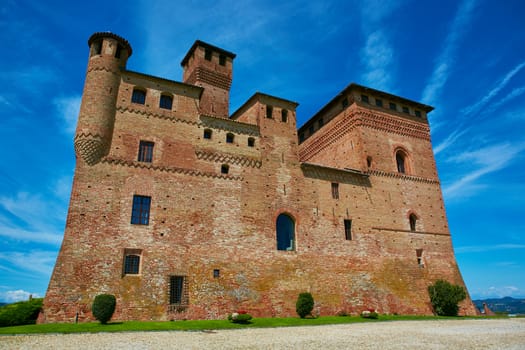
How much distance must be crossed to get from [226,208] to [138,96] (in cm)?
870

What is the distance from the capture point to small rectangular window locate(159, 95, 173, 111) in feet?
71.4

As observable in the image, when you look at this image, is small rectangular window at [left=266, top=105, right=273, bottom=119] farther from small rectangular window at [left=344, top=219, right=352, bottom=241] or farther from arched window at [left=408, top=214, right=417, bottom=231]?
arched window at [left=408, top=214, right=417, bottom=231]

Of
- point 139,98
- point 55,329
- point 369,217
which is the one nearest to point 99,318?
point 55,329

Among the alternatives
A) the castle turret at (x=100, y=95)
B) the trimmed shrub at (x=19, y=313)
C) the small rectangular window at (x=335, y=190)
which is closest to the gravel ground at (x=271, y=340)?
the trimmed shrub at (x=19, y=313)

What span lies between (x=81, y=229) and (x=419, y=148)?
87.4ft

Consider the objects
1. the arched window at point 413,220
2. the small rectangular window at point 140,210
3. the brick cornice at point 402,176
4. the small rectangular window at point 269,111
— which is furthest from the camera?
the arched window at point 413,220

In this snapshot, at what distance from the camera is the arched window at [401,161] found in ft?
96.4

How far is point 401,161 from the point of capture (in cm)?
2977

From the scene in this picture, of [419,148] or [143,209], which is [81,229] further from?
[419,148]

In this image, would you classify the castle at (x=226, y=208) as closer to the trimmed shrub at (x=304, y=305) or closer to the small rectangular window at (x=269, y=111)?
the small rectangular window at (x=269, y=111)

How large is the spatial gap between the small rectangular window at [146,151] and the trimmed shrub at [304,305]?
11894 millimetres

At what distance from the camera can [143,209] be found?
1897cm

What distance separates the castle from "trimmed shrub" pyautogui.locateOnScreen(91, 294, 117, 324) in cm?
69

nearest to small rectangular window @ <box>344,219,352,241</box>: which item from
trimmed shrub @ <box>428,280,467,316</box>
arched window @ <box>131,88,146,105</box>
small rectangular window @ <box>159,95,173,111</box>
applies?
trimmed shrub @ <box>428,280,467,316</box>
